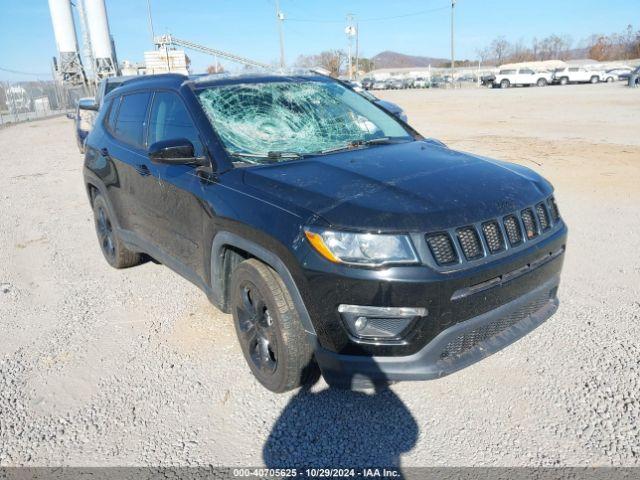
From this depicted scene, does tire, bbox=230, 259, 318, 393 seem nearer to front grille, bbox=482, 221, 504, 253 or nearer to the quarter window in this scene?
front grille, bbox=482, 221, 504, 253

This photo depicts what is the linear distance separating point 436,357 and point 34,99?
131 feet

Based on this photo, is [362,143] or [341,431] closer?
[341,431]

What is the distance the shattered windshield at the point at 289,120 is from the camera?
11.0ft

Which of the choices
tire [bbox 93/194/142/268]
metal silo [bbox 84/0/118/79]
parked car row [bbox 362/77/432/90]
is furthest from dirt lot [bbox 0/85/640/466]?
parked car row [bbox 362/77/432/90]

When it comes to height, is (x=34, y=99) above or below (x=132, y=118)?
above

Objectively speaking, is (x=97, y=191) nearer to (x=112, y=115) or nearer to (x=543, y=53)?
(x=112, y=115)

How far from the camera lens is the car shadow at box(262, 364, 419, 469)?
252 centimetres

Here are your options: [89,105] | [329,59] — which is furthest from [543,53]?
[89,105]

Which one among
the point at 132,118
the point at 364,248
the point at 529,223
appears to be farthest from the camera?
the point at 132,118

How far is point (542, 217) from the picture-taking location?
291 centimetres

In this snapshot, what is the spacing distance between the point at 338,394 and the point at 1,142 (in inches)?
819

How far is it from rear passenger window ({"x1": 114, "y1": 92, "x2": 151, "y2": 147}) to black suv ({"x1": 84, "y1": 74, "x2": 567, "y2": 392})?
158 millimetres

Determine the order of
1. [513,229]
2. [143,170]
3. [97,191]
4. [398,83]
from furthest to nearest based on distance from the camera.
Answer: [398,83] → [97,191] → [143,170] → [513,229]

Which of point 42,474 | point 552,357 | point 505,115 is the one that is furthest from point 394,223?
point 505,115
